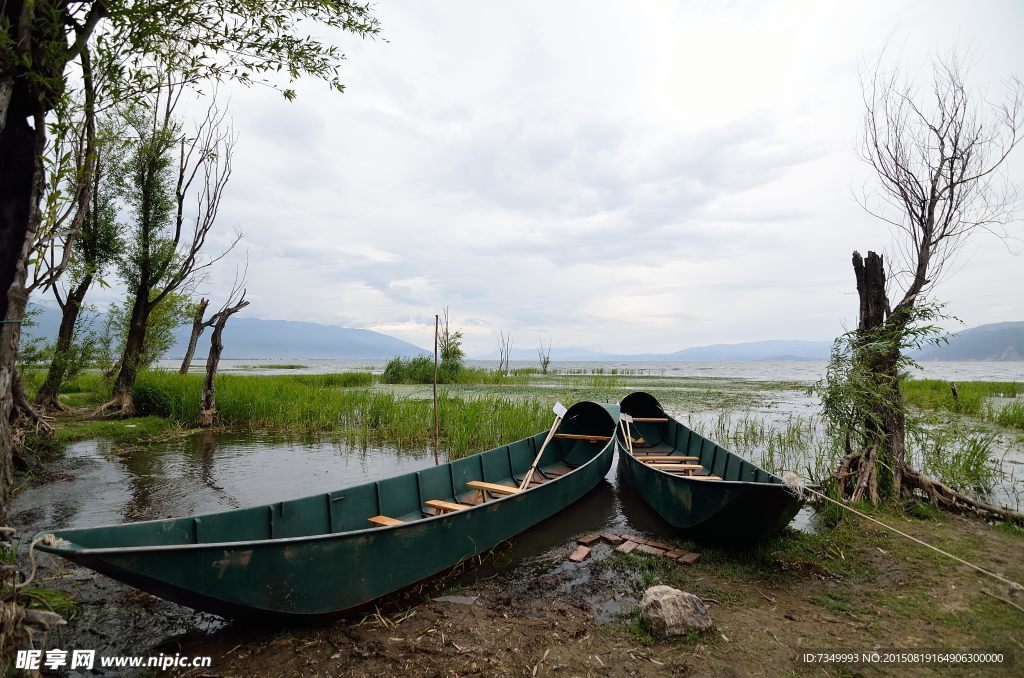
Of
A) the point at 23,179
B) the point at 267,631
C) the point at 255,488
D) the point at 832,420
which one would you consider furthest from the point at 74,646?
the point at 832,420

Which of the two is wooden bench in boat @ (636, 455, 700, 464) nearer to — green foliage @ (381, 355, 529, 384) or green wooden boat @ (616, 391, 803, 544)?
green wooden boat @ (616, 391, 803, 544)

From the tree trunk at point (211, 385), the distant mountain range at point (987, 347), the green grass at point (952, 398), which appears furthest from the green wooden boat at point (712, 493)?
the distant mountain range at point (987, 347)

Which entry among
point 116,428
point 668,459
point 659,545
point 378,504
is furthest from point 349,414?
point 659,545

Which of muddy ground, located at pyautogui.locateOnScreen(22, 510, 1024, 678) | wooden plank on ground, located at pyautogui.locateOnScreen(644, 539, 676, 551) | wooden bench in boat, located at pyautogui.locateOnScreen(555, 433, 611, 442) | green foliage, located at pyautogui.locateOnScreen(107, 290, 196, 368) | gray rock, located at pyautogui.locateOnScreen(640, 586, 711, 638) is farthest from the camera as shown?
green foliage, located at pyautogui.locateOnScreen(107, 290, 196, 368)

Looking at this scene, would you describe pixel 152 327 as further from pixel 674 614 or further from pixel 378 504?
pixel 674 614

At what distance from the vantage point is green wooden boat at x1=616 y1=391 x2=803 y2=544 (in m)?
4.72

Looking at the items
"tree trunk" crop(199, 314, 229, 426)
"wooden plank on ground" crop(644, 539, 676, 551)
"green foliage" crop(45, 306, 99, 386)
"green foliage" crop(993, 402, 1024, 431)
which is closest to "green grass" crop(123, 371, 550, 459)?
"tree trunk" crop(199, 314, 229, 426)

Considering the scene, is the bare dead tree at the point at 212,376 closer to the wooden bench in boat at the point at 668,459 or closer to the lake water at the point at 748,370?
the wooden bench in boat at the point at 668,459

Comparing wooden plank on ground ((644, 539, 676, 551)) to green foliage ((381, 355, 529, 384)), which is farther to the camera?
green foliage ((381, 355, 529, 384))

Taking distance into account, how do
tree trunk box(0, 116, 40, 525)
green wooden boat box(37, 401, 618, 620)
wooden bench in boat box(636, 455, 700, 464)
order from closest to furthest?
green wooden boat box(37, 401, 618, 620) → tree trunk box(0, 116, 40, 525) → wooden bench in boat box(636, 455, 700, 464)

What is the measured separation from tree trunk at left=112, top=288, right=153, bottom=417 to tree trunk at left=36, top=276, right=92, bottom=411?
1.02 meters

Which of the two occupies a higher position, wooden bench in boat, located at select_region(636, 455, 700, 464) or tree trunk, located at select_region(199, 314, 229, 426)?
tree trunk, located at select_region(199, 314, 229, 426)

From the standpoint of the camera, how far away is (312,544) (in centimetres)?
364

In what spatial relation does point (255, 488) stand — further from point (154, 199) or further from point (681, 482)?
point (154, 199)
